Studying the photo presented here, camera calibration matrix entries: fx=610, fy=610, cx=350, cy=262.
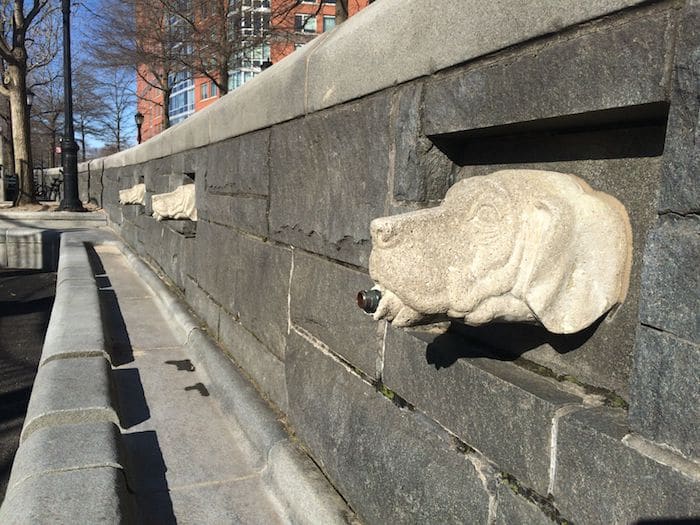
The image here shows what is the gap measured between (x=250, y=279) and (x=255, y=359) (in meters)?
0.53

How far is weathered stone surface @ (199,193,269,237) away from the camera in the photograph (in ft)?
12.7

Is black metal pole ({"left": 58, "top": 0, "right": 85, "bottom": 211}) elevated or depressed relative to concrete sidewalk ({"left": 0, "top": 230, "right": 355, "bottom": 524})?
elevated

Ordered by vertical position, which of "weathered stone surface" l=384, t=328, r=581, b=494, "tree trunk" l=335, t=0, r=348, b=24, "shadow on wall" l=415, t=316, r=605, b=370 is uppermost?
"tree trunk" l=335, t=0, r=348, b=24

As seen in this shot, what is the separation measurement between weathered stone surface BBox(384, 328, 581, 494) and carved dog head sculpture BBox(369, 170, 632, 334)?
0.21 meters

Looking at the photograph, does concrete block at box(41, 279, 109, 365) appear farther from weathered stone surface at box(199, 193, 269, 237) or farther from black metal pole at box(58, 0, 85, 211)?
black metal pole at box(58, 0, 85, 211)

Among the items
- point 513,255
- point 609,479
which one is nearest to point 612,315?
point 513,255

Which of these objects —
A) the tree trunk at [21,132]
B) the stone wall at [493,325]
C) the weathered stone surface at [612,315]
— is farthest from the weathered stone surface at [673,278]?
the tree trunk at [21,132]

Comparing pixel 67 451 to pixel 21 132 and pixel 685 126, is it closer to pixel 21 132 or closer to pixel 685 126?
pixel 685 126

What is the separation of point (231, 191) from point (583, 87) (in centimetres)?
350

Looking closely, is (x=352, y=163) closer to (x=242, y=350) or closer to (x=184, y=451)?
(x=184, y=451)

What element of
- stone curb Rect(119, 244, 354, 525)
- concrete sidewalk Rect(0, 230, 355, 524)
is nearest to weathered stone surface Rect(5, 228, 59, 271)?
concrete sidewalk Rect(0, 230, 355, 524)

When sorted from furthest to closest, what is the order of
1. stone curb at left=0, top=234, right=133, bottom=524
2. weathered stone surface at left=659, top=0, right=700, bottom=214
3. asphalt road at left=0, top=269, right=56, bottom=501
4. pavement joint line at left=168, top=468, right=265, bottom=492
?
asphalt road at left=0, top=269, right=56, bottom=501
pavement joint line at left=168, top=468, right=265, bottom=492
stone curb at left=0, top=234, right=133, bottom=524
weathered stone surface at left=659, top=0, right=700, bottom=214

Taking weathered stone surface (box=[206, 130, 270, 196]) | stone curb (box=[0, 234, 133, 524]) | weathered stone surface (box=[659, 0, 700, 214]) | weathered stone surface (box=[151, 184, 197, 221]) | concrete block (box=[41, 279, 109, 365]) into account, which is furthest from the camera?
weathered stone surface (box=[151, 184, 197, 221])

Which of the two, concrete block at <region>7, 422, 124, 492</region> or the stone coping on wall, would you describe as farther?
concrete block at <region>7, 422, 124, 492</region>
